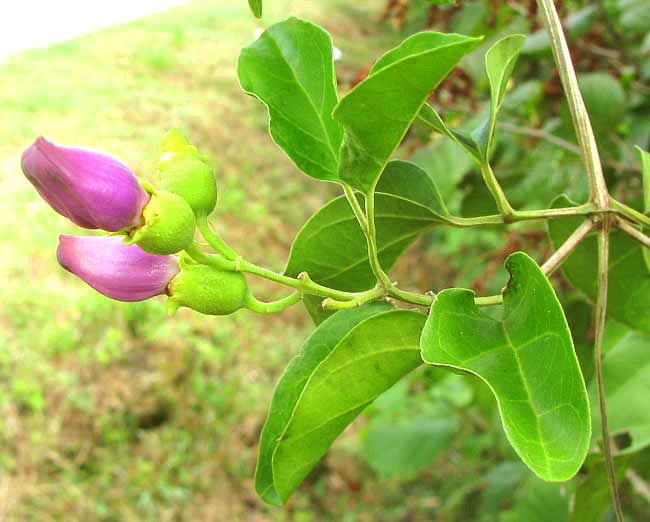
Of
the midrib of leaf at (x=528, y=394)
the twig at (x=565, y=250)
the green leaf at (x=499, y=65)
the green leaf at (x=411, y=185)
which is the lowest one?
the midrib of leaf at (x=528, y=394)

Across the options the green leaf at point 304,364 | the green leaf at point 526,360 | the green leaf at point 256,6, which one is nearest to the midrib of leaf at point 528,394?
the green leaf at point 526,360

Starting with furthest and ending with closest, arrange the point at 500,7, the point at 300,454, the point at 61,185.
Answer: the point at 500,7
the point at 300,454
the point at 61,185

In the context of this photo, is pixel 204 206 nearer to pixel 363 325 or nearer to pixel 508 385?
pixel 363 325

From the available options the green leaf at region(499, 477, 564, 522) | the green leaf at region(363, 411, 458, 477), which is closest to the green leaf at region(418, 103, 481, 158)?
the green leaf at region(499, 477, 564, 522)

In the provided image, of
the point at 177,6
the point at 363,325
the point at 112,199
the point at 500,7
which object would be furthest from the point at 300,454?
the point at 177,6

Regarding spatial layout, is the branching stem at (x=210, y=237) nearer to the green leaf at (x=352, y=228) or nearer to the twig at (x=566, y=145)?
the green leaf at (x=352, y=228)

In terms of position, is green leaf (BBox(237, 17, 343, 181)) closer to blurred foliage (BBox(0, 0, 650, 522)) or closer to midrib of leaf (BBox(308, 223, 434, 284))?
midrib of leaf (BBox(308, 223, 434, 284))

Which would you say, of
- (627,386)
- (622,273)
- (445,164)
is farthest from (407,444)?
(622,273)
